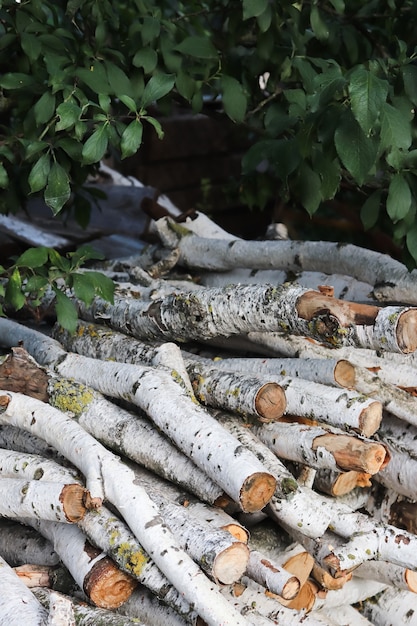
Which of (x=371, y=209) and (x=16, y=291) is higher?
(x=16, y=291)

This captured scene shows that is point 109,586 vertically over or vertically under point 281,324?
under

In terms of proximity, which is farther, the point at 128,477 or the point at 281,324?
the point at 281,324

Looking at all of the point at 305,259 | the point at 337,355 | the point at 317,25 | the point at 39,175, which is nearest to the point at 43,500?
the point at 39,175

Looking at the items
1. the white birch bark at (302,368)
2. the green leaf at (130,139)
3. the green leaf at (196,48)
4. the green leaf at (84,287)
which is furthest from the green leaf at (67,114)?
the white birch bark at (302,368)

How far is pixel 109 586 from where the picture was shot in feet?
5.29

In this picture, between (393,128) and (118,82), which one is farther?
(118,82)

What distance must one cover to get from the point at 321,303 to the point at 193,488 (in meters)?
0.46

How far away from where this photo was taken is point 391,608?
6.58 feet

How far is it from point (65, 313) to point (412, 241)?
82 centimetres

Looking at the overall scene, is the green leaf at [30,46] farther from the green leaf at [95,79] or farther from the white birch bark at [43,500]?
the white birch bark at [43,500]

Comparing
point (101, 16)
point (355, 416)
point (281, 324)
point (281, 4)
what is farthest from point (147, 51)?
point (355, 416)

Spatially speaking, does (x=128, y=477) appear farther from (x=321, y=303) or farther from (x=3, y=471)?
(x=321, y=303)

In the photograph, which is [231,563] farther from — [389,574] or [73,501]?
[389,574]

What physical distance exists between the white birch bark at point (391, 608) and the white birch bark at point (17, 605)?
0.87 m
